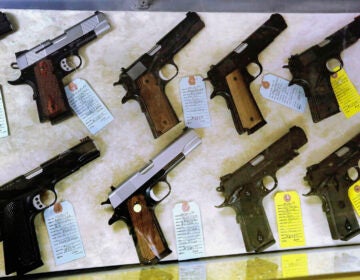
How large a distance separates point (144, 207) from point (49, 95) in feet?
2.29

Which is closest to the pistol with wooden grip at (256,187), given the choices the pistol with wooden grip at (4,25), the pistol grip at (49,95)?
the pistol grip at (49,95)

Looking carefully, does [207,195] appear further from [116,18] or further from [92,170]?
[116,18]

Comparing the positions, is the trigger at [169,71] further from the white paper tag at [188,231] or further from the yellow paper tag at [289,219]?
the yellow paper tag at [289,219]

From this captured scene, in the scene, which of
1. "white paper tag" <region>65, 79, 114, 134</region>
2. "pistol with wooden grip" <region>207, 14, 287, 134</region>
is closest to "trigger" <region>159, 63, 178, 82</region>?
"pistol with wooden grip" <region>207, 14, 287, 134</region>

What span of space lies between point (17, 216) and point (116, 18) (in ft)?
3.59

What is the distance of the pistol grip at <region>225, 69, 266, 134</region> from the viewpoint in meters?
2.10

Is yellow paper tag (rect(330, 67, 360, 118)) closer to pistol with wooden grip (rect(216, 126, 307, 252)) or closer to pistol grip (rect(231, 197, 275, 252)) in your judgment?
pistol with wooden grip (rect(216, 126, 307, 252))

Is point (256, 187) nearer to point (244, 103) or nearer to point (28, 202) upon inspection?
point (244, 103)

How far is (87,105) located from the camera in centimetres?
208

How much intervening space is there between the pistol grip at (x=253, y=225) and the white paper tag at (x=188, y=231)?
0.21m

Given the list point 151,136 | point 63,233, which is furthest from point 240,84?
point 63,233

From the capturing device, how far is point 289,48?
2271 millimetres

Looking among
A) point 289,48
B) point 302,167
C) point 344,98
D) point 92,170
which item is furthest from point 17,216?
point 344,98

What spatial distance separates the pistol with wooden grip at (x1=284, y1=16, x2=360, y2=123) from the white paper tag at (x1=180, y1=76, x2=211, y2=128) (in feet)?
1.54
